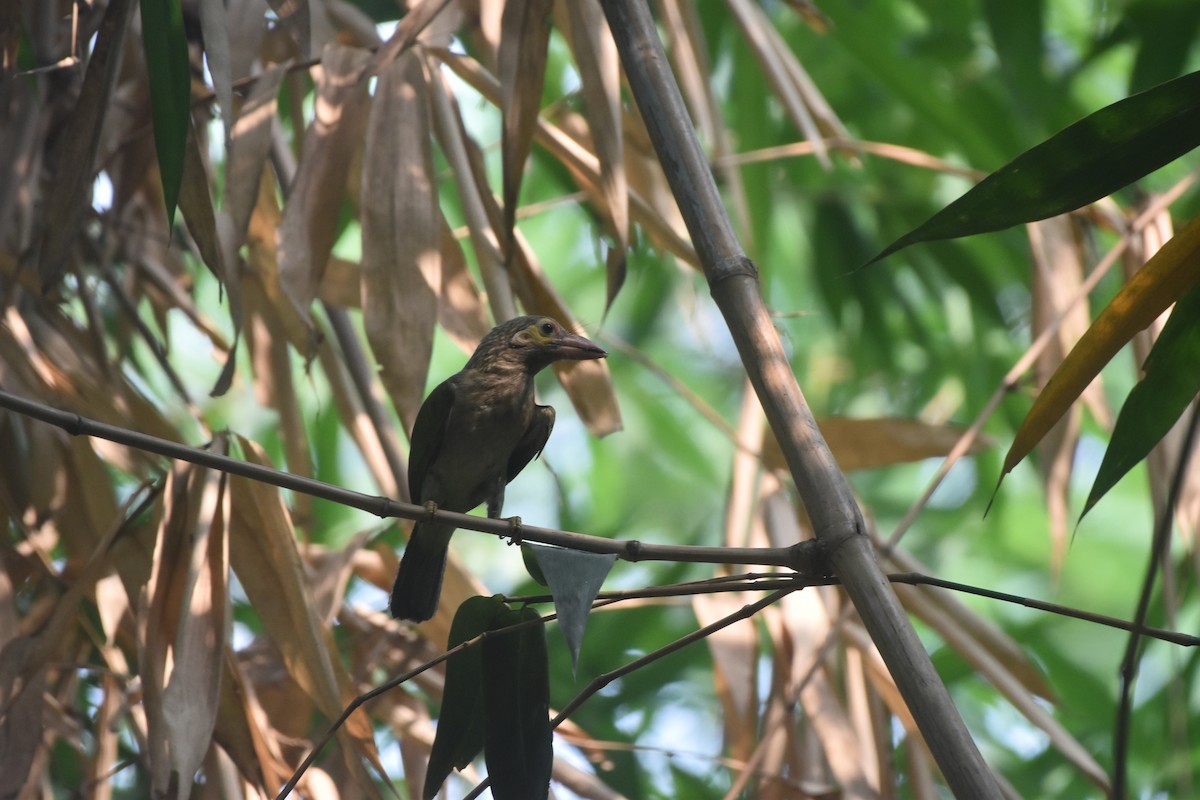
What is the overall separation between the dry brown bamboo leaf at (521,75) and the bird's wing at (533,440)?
3.66 ft

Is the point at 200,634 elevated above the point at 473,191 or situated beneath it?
situated beneath

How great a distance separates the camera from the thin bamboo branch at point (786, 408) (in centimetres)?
144

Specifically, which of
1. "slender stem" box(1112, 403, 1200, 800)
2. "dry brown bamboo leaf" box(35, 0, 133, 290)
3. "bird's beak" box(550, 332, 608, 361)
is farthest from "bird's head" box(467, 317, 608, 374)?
"slender stem" box(1112, 403, 1200, 800)

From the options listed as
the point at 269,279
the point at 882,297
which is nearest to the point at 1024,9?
the point at 882,297

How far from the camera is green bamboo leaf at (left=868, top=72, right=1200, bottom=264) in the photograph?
1662 millimetres

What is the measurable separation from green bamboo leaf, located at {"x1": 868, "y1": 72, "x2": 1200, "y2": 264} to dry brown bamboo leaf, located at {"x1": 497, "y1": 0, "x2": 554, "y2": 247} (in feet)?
3.77

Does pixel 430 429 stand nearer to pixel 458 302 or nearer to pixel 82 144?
pixel 458 302

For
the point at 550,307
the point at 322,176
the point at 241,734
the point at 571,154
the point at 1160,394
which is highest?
the point at 571,154

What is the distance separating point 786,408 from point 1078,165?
522mm

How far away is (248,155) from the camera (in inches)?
112

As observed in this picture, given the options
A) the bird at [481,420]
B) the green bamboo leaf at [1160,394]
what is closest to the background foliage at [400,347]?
the bird at [481,420]

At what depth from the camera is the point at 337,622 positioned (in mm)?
3816

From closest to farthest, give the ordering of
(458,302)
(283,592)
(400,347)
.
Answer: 1. (400,347)
2. (283,592)
3. (458,302)

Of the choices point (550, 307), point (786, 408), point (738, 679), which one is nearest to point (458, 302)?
point (550, 307)
